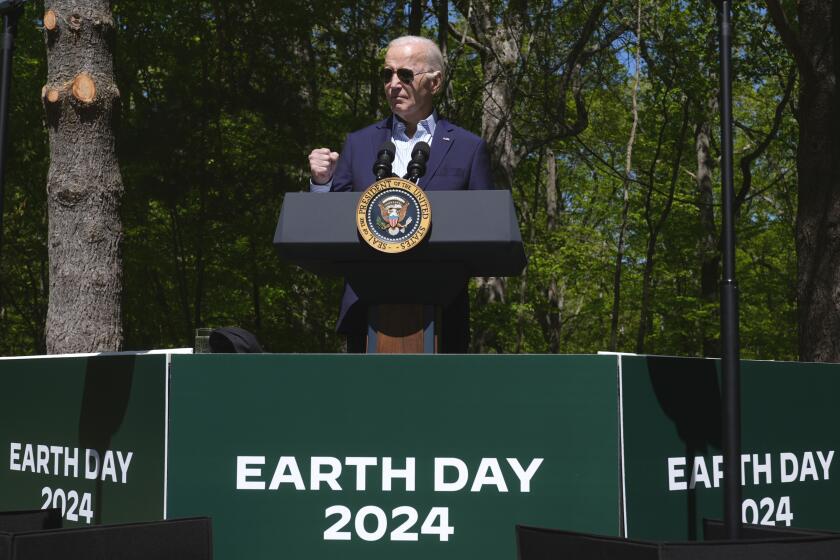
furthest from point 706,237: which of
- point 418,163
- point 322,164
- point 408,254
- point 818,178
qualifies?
point 408,254

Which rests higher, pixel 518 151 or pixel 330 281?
pixel 518 151

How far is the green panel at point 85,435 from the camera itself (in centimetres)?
366

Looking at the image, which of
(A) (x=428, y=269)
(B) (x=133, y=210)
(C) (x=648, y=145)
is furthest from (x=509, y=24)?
(A) (x=428, y=269)

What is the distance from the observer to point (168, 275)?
55.9 ft

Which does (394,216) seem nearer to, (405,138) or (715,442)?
(405,138)

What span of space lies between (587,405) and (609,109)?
76.7 feet

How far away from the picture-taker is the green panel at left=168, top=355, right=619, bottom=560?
3457 mm

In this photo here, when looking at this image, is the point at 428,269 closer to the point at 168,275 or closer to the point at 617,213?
the point at 168,275

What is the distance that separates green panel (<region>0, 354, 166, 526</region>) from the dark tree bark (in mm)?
6646

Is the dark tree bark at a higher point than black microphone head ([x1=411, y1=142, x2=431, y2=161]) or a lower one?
higher

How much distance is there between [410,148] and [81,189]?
3.64 metres

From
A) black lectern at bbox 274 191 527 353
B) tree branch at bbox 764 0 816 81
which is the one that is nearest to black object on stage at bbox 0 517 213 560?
black lectern at bbox 274 191 527 353

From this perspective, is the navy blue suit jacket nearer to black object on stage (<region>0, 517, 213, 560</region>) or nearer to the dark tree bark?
black object on stage (<region>0, 517, 213, 560</region>)

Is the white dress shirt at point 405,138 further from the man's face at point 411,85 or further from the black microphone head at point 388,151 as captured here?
the black microphone head at point 388,151
